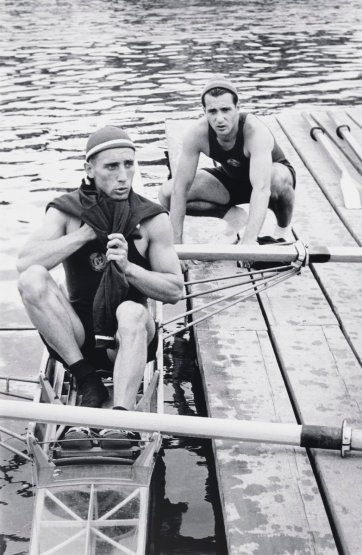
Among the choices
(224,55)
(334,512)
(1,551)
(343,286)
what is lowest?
(1,551)

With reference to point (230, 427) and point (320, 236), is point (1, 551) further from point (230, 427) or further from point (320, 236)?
point (320, 236)

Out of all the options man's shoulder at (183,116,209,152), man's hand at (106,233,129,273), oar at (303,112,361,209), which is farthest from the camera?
oar at (303,112,361,209)

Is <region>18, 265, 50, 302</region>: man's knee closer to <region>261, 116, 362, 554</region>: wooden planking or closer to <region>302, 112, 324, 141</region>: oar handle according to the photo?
<region>261, 116, 362, 554</region>: wooden planking

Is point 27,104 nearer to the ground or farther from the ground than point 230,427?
farther from the ground

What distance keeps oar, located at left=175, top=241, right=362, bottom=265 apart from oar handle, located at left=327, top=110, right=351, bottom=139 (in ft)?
14.9

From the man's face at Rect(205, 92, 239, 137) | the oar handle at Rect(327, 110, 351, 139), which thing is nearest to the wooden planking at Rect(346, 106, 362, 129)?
the oar handle at Rect(327, 110, 351, 139)

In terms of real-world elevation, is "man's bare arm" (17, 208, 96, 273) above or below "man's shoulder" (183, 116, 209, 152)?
below

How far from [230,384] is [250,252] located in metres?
1.15

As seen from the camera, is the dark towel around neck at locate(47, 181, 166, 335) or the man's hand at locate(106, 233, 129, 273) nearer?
the man's hand at locate(106, 233, 129, 273)

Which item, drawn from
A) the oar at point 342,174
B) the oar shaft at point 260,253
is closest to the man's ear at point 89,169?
the oar shaft at point 260,253

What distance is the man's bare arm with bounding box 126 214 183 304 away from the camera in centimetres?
470

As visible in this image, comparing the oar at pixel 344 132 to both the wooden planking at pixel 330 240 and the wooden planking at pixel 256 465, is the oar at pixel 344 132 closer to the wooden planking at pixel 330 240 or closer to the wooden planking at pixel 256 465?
the wooden planking at pixel 330 240

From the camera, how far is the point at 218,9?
89.6ft

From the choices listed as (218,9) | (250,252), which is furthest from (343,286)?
(218,9)
